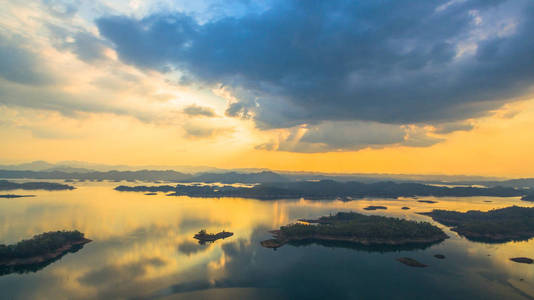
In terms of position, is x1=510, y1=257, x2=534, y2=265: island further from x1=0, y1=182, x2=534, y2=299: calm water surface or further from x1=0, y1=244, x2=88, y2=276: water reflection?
Result: x1=0, y1=244, x2=88, y2=276: water reflection

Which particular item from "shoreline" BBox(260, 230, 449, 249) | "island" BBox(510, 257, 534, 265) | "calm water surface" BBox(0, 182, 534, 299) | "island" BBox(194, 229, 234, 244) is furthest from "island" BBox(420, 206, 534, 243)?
"island" BBox(194, 229, 234, 244)

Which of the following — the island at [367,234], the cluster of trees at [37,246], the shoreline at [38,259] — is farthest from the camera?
the island at [367,234]

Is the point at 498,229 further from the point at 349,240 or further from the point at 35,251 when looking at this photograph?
the point at 35,251

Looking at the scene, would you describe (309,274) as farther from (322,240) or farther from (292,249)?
(322,240)

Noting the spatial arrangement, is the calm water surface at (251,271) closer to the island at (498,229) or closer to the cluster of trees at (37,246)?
the cluster of trees at (37,246)

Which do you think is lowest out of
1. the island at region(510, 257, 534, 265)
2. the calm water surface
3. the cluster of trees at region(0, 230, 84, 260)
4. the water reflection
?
the water reflection

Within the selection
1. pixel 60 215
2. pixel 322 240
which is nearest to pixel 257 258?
pixel 322 240

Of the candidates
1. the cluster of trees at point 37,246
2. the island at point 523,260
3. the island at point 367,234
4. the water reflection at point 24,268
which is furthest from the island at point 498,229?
the cluster of trees at point 37,246

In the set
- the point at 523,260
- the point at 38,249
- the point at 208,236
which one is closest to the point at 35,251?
the point at 38,249
